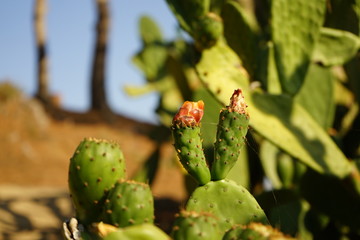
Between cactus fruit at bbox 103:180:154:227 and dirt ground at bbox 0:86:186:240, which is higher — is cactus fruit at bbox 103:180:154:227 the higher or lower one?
the higher one

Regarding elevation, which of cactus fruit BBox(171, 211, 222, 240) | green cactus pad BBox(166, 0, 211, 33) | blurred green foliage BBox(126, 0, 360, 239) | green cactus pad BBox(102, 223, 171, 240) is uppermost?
green cactus pad BBox(166, 0, 211, 33)

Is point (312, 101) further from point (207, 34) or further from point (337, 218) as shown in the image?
point (207, 34)

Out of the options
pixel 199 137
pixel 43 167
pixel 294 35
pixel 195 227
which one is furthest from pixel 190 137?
pixel 43 167

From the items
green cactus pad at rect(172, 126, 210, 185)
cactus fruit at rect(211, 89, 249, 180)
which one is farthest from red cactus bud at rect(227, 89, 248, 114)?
green cactus pad at rect(172, 126, 210, 185)

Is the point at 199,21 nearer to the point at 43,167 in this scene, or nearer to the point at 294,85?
the point at 294,85

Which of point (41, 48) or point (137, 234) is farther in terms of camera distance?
point (41, 48)

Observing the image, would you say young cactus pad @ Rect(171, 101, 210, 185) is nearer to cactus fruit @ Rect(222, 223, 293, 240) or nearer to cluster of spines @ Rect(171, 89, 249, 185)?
cluster of spines @ Rect(171, 89, 249, 185)
